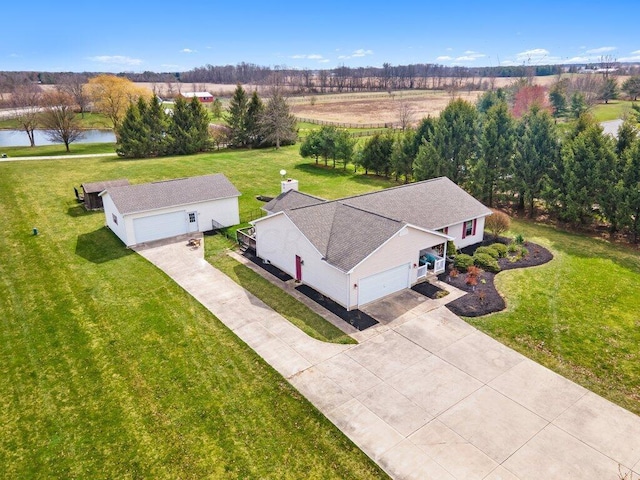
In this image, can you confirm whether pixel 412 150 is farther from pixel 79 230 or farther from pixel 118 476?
pixel 118 476

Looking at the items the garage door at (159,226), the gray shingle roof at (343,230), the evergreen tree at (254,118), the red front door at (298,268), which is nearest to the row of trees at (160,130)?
the evergreen tree at (254,118)

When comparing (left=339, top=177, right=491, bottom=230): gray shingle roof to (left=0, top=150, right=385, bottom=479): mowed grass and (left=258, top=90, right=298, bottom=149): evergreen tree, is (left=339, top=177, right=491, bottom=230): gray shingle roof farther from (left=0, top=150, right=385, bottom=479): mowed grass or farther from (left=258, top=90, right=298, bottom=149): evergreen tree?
(left=258, top=90, right=298, bottom=149): evergreen tree

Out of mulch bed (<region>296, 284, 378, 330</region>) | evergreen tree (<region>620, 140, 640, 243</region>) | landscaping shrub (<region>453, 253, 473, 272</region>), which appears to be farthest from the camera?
evergreen tree (<region>620, 140, 640, 243</region>)

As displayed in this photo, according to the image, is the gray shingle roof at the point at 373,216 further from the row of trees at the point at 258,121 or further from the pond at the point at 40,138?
the pond at the point at 40,138

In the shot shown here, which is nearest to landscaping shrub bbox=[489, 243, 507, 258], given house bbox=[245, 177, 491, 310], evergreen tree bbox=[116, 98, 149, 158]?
house bbox=[245, 177, 491, 310]

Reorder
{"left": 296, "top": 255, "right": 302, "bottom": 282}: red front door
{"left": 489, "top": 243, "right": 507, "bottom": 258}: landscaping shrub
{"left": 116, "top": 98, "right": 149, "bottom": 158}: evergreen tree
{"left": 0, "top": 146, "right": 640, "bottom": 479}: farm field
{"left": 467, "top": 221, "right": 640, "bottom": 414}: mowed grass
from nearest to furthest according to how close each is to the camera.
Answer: {"left": 0, "top": 146, "right": 640, "bottom": 479}: farm field, {"left": 467, "top": 221, "right": 640, "bottom": 414}: mowed grass, {"left": 296, "top": 255, "right": 302, "bottom": 282}: red front door, {"left": 489, "top": 243, "right": 507, "bottom": 258}: landscaping shrub, {"left": 116, "top": 98, "right": 149, "bottom": 158}: evergreen tree

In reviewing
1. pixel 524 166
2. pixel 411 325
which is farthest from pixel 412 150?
pixel 411 325
